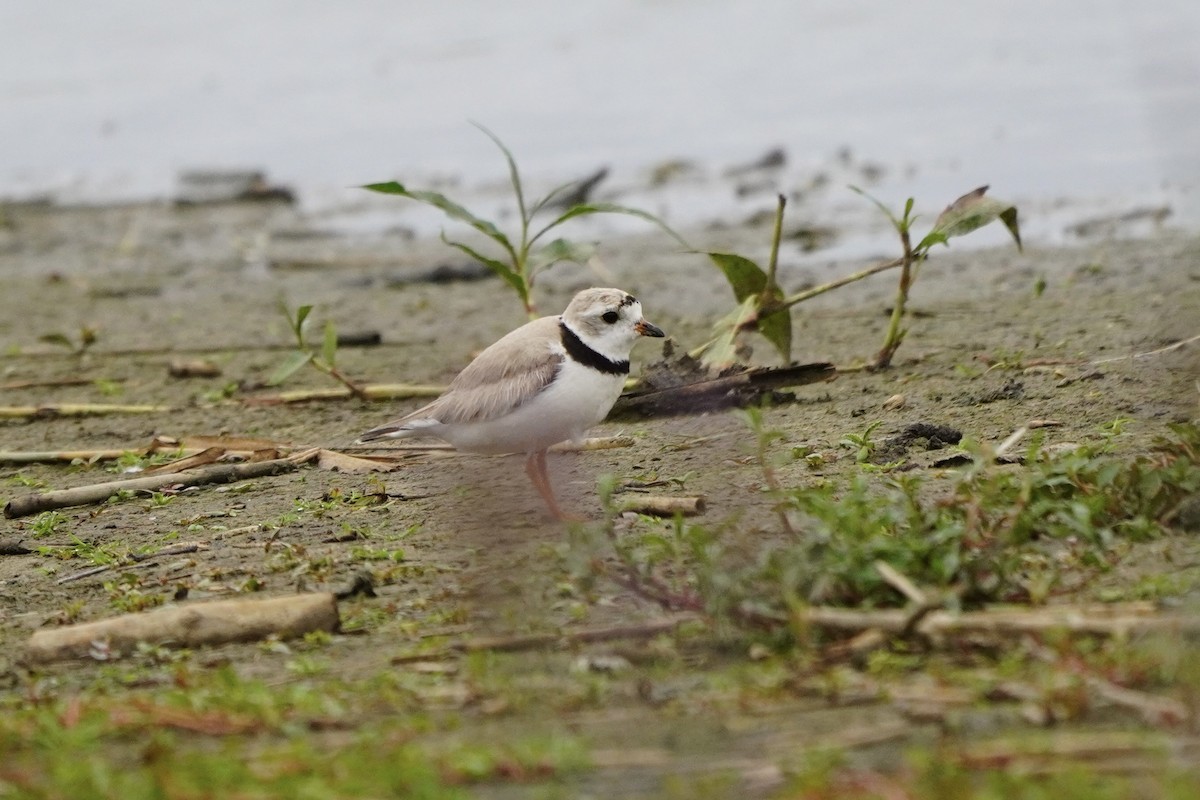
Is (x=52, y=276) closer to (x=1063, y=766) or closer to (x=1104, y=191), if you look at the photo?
(x=1104, y=191)

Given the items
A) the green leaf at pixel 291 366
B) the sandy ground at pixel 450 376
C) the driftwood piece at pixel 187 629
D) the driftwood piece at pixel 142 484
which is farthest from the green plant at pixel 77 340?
the driftwood piece at pixel 187 629

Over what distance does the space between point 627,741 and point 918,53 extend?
39.8 ft

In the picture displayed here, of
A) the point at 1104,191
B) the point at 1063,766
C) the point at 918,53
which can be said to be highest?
the point at 918,53

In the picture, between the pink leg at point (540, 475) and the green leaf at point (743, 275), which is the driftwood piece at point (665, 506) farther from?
the green leaf at point (743, 275)

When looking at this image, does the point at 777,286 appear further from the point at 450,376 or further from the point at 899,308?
the point at 450,376

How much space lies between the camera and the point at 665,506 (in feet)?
14.4

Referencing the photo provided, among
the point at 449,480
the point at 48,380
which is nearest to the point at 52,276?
the point at 48,380

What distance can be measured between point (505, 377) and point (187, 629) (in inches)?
55.4

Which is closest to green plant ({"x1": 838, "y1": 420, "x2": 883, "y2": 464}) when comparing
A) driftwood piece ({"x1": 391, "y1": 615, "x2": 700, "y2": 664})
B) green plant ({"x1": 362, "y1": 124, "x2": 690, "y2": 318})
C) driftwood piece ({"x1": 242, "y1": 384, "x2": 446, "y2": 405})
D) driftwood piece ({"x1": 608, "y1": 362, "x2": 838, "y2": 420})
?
driftwood piece ({"x1": 608, "y1": 362, "x2": 838, "y2": 420})

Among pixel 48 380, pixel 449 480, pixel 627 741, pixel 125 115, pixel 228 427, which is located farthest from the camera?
pixel 125 115

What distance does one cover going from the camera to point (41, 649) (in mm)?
3705

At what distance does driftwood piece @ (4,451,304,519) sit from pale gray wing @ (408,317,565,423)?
0.71 meters

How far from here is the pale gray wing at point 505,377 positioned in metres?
4.72

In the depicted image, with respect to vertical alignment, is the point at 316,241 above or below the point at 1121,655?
above
